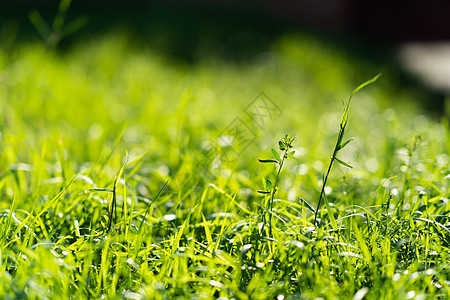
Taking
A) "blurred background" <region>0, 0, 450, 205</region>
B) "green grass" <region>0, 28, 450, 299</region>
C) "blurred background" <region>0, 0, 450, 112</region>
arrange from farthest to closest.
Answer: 1. "blurred background" <region>0, 0, 450, 112</region>
2. "blurred background" <region>0, 0, 450, 205</region>
3. "green grass" <region>0, 28, 450, 299</region>

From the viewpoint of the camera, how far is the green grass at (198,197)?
129 centimetres

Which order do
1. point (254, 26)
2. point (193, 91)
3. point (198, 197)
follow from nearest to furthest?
1. point (198, 197)
2. point (193, 91)
3. point (254, 26)

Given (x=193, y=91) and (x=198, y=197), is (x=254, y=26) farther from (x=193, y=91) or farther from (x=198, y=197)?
(x=198, y=197)

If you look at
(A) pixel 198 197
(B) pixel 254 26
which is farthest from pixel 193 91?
(B) pixel 254 26

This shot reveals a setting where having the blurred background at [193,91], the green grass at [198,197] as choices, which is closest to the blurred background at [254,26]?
the blurred background at [193,91]

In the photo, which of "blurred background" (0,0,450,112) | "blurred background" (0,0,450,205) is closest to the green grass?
"blurred background" (0,0,450,205)

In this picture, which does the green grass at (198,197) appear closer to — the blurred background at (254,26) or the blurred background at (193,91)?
the blurred background at (193,91)

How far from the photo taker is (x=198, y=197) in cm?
160

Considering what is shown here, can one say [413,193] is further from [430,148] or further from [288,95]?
[288,95]

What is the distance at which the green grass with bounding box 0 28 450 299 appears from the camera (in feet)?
4.24

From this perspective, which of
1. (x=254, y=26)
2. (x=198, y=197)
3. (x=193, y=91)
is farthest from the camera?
(x=254, y=26)

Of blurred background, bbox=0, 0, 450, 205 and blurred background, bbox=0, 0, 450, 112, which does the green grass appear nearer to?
blurred background, bbox=0, 0, 450, 205

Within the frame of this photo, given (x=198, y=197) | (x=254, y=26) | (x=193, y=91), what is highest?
(x=198, y=197)

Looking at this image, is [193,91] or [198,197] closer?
[198,197]
